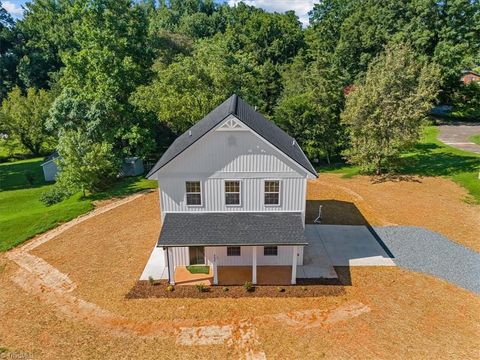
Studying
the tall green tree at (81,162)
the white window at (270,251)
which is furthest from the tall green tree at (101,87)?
the white window at (270,251)

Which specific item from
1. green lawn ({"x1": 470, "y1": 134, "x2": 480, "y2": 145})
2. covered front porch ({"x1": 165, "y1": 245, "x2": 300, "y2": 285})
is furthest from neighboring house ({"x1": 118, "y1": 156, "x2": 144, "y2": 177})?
green lawn ({"x1": 470, "y1": 134, "x2": 480, "y2": 145})

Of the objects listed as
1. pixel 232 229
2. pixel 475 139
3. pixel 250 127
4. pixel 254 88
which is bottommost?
pixel 475 139

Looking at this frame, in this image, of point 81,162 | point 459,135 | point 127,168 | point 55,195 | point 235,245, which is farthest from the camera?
point 459,135

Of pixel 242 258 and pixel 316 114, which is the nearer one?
pixel 242 258

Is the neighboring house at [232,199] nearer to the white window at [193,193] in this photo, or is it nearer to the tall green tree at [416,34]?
the white window at [193,193]

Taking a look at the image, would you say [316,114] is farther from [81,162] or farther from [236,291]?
[236,291]

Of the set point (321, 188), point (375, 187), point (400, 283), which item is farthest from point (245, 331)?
point (375, 187)

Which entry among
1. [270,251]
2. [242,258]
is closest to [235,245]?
[242,258]
